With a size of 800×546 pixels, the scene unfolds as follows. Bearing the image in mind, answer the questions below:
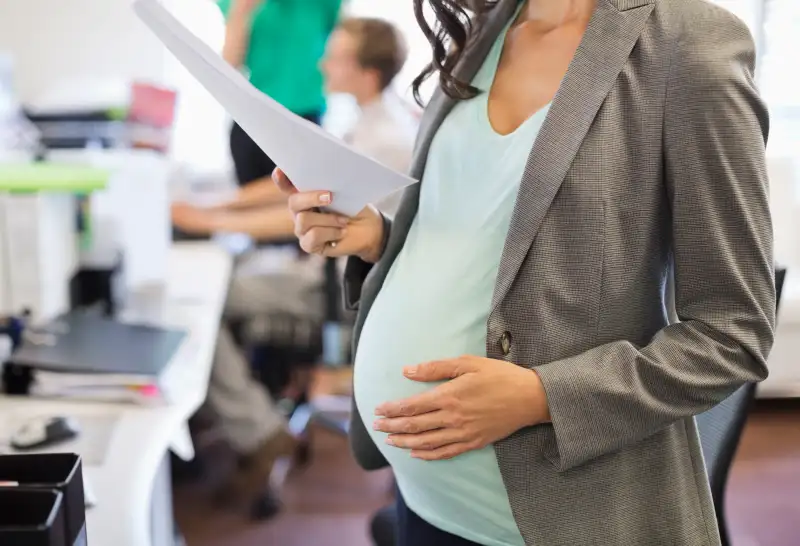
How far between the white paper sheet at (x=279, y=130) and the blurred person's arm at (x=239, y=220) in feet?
5.68

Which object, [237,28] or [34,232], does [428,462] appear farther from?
[237,28]

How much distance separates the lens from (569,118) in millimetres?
796

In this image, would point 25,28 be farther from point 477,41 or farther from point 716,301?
point 716,301

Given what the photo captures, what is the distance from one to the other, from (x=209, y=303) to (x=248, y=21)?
3.22ft

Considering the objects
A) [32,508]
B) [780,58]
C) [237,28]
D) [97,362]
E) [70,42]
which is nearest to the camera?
[32,508]

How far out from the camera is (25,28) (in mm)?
3723

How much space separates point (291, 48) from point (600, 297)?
2.22 meters

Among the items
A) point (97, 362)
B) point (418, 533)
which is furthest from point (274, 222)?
point (418, 533)

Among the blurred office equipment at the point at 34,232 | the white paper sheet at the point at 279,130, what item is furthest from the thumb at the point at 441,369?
the blurred office equipment at the point at 34,232

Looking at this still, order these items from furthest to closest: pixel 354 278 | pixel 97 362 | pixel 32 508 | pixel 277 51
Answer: pixel 277 51, pixel 97 362, pixel 354 278, pixel 32 508

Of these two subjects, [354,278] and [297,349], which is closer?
[354,278]

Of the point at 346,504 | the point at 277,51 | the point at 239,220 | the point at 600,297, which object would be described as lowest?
the point at 346,504

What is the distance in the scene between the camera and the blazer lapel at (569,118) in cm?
79

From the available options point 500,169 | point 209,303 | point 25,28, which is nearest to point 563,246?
point 500,169
